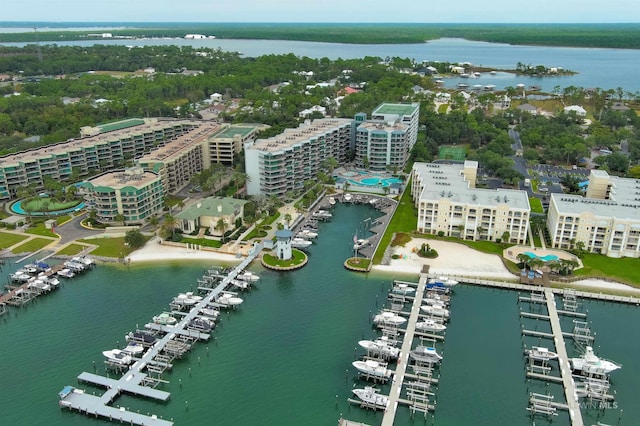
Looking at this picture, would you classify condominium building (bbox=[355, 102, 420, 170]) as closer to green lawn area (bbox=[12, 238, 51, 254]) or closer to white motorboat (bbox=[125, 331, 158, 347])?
green lawn area (bbox=[12, 238, 51, 254])

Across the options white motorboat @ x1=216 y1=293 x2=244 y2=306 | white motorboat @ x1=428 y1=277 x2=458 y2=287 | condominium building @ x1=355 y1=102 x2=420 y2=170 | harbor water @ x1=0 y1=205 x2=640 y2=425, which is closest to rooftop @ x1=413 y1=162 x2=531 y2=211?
white motorboat @ x1=428 y1=277 x2=458 y2=287

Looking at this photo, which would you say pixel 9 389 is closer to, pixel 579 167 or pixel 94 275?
pixel 94 275

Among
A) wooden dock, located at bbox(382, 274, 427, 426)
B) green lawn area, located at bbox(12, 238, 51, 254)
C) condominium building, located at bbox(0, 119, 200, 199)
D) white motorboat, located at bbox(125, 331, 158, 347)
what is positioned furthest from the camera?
condominium building, located at bbox(0, 119, 200, 199)

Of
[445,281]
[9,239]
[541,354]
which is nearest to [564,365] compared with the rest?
[541,354]

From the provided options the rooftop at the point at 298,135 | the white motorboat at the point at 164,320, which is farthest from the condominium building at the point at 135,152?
the white motorboat at the point at 164,320

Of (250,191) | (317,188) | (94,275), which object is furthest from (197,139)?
(94,275)

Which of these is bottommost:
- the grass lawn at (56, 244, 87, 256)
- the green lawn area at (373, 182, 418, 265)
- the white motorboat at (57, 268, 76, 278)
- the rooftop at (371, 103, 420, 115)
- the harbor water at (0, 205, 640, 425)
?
the harbor water at (0, 205, 640, 425)

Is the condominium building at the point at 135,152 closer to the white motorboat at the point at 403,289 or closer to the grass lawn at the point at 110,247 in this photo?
the grass lawn at the point at 110,247
